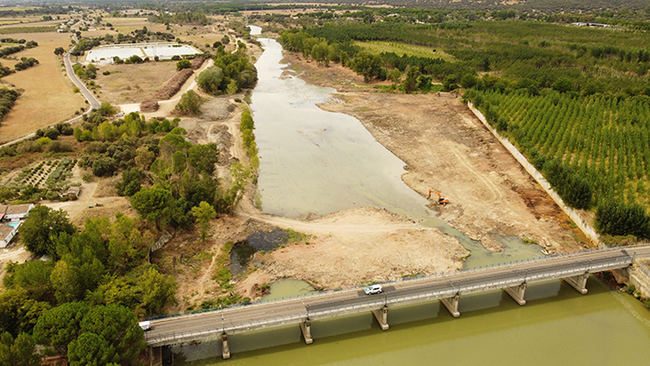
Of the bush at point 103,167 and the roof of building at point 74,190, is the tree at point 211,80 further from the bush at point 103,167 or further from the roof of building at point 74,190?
the roof of building at point 74,190

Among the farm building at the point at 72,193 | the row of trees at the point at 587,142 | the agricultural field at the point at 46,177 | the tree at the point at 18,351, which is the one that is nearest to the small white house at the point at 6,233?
the agricultural field at the point at 46,177

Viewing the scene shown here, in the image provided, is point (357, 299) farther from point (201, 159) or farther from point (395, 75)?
point (395, 75)

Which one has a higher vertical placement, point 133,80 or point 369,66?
point 369,66

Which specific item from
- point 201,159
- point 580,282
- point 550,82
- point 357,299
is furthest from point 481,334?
point 550,82

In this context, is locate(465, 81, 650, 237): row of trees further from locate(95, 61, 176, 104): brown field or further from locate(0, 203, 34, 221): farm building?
locate(95, 61, 176, 104): brown field

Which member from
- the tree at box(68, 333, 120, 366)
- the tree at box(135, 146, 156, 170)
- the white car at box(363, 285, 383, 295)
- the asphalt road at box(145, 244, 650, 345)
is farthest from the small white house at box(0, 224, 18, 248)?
the white car at box(363, 285, 383, 295)
